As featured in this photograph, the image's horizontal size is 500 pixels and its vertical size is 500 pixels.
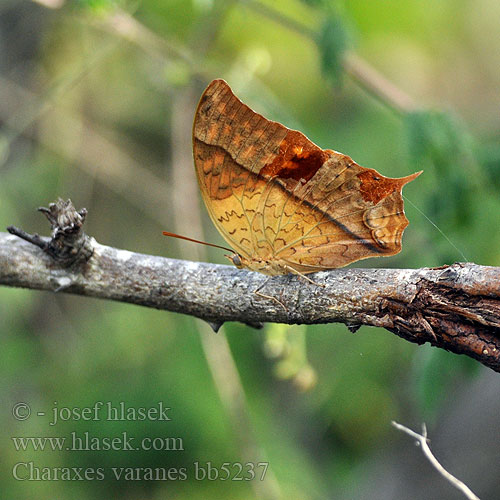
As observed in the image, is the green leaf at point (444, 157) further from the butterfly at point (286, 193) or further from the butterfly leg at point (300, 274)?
the butterfly leg at point (300, 274)

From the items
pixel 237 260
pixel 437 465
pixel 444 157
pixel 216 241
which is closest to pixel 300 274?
pixel 237 260

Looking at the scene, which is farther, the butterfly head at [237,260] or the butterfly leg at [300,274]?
the butterfly head at [237,260]

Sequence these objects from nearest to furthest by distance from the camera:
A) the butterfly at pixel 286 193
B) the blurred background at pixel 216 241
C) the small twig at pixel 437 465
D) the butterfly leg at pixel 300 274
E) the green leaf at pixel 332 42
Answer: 1. the small twig at pixel 437 465
2. the butterfly leg at pixel 300 274
3. the butterfly at pixel 286 193
4. the green leaf at pixel 332 42
5. the blurred background at pixel 216 241

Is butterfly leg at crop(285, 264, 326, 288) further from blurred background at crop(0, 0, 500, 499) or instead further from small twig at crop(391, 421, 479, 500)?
blurred background at crop(0, 0, 500, 499)

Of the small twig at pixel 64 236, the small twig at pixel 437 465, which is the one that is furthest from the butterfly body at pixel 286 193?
the small twig at pixel 437 465

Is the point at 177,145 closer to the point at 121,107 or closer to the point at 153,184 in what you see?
the point at 153,184

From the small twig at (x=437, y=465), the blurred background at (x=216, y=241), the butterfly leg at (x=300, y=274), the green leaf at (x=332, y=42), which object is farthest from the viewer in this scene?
the blurred background at (x=216, y=241)

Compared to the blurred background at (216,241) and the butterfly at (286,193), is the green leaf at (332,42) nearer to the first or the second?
the blurred background at (216,241)

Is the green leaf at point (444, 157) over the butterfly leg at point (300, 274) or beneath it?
over
